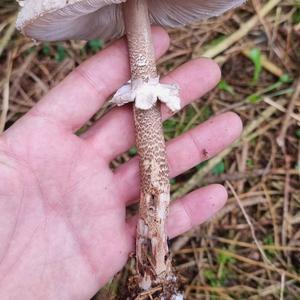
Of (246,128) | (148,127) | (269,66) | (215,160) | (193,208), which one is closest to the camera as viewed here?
(148,127)

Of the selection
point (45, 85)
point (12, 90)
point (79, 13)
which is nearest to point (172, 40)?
point (45, 85)

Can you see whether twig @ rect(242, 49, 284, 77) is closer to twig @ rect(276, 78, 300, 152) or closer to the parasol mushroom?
twig @ rect(276, 78, 300, 152)

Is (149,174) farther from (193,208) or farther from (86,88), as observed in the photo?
(86,88)

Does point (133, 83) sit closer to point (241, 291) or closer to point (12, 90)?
point (12, 90)

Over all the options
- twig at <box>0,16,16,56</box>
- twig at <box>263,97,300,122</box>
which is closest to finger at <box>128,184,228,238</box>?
twig at <box>263,97,300,122</box>

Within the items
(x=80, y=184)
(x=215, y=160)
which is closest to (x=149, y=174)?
(x=80, y=184)


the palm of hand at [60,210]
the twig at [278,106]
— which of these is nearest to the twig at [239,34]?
the twig at [278,106]
